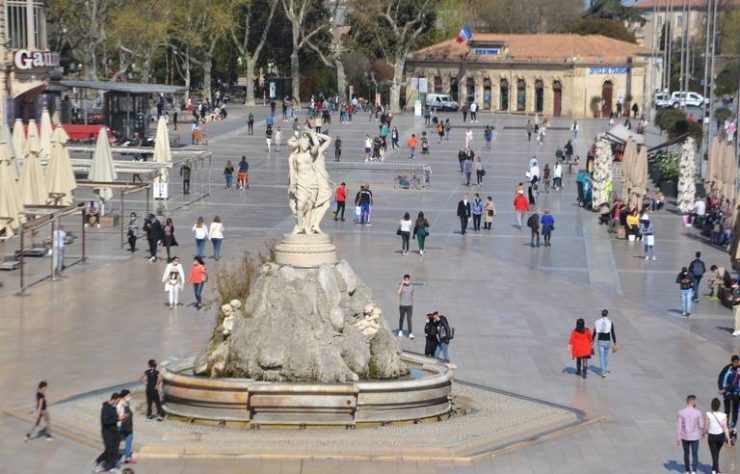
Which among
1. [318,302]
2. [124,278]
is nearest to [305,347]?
[318,302]

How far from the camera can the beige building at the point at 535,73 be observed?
302ft

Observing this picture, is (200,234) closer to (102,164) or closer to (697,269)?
(102,164)

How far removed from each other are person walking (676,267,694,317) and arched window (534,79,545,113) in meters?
65.8

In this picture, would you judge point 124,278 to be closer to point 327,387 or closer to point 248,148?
point 327,387

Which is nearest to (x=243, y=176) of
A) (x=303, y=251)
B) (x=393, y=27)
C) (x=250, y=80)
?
(x=303, y=251)

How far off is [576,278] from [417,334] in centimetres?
788

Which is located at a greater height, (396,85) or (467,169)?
(396,85)

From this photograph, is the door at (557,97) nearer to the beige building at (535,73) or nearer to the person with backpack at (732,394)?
the beige building at (535,73)

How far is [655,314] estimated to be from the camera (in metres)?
28.3

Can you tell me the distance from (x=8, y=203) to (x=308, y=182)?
12.2 meters

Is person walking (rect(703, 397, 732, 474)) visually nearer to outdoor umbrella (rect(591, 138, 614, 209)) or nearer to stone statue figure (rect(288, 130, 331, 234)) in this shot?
stone statue figure (rect(288, 130, 331, 234))

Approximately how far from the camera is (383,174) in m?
53.6

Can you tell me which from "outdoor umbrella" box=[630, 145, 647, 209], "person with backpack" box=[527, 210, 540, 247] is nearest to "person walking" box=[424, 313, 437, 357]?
"person with backpack" box=[527, 210, 540, 247]

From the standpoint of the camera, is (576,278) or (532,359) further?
(576,278)
